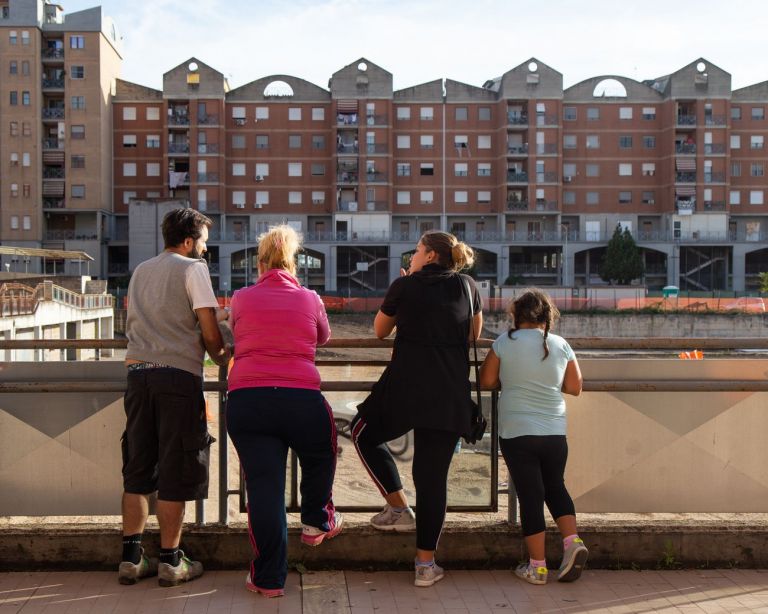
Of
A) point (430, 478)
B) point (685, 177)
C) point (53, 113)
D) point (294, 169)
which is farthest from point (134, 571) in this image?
point (685, 177)

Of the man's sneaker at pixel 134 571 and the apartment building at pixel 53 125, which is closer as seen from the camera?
the man's sneaker at pixel 134 571

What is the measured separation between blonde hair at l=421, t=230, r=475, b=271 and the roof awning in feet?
199

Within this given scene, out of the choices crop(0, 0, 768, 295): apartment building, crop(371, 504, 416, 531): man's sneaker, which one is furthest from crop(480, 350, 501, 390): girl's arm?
crop(0, 0, 768, 295): apartment building

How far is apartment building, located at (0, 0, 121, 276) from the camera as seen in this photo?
60.3 m

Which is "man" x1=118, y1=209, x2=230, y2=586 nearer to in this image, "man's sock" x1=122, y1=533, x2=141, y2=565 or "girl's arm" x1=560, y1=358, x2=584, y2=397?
"man's sock" x1=122, y1=533, x2=141, y2=565

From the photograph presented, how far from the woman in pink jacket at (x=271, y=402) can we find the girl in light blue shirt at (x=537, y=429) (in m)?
0.94

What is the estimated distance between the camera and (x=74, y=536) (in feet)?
13.8

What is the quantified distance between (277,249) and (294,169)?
61678 mm

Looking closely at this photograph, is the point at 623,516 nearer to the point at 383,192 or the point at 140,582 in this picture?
the point at 140,582

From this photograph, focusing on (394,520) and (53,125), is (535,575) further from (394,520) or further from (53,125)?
(53,125)

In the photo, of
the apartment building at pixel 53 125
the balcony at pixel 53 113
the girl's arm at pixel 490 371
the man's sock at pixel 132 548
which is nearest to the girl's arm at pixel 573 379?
the girl's arm at pixel 490 371

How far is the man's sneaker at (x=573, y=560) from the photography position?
4047mm

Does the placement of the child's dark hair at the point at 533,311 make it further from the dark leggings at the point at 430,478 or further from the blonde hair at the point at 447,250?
the dark leggings at the point at 430,478

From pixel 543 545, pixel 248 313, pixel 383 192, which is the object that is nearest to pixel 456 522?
pixel 543 545
